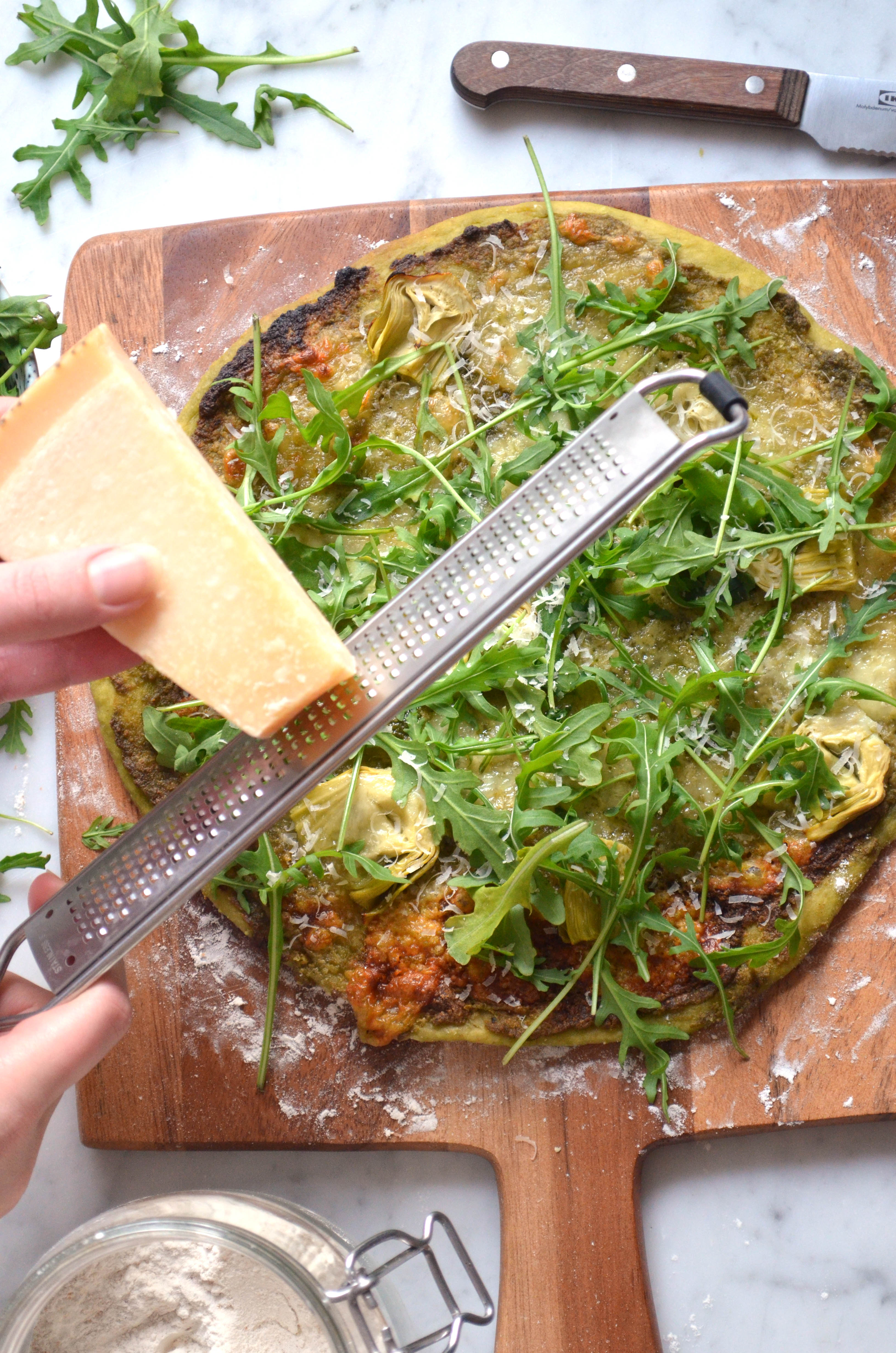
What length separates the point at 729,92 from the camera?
273cm

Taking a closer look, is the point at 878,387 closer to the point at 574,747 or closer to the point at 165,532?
the point at 574,747

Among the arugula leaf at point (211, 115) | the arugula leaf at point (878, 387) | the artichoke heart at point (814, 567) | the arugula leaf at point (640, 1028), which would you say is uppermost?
the arugula leaf at point (211, 115)

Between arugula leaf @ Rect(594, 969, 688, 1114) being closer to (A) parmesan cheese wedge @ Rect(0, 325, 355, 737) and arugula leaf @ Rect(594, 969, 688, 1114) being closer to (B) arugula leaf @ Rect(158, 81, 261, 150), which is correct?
(A) parmesan cheese wedge @ Rect(0, 325, 355, 737)

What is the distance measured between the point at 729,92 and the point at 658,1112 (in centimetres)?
257

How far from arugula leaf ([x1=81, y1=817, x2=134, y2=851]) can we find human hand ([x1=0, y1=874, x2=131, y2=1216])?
433 mm

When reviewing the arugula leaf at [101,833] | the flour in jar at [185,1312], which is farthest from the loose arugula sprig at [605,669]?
the flour in jar at [185,1312]

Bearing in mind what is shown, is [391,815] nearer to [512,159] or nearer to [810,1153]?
[810,1153]

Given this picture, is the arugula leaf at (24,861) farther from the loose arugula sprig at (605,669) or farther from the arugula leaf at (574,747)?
the arugula leaf at (574,747)

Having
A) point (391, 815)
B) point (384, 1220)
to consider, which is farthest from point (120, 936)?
point (384, 1220)

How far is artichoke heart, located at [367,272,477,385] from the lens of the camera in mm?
2477

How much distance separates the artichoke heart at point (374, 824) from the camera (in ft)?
7.82

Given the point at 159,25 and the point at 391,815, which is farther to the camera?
the point at 159,25

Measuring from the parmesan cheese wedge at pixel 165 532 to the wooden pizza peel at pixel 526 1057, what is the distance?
78cm

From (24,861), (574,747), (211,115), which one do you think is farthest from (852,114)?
(24,861)
